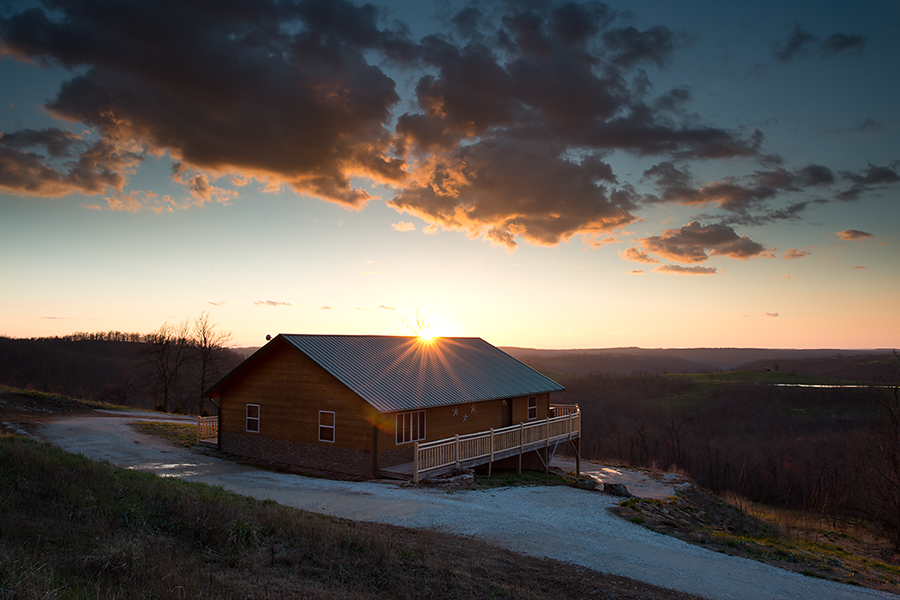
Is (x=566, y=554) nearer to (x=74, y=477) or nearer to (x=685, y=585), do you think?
(x=685, y=585)

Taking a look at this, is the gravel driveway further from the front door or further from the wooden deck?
the front door

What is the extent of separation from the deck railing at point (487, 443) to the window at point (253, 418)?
764 centimetres

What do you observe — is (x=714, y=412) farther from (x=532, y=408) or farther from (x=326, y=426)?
(x=326, y=426)

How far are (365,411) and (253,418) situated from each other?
6640 mm

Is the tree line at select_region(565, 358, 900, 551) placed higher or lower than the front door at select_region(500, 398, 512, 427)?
lower

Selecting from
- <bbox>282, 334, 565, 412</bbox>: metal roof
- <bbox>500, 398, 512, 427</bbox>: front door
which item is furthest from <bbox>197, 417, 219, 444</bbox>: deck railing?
<bbox>500, 398, 512, 427</bbox>: front door

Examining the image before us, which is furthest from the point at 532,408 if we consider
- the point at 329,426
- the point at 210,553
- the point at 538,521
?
the point at 210,553

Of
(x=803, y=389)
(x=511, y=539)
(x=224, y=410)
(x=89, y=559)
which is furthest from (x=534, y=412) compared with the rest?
(x=803, y=389)

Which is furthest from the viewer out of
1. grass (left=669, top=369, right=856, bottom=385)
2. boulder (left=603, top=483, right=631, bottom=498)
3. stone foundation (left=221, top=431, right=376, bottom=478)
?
grass (left=669, top=369, right=856, bottom=385)

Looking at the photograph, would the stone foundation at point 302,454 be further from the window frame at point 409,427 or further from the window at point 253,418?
the window frame at point 409,427

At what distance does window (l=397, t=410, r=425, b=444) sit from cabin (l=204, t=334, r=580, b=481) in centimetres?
4

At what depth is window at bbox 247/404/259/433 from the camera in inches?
868

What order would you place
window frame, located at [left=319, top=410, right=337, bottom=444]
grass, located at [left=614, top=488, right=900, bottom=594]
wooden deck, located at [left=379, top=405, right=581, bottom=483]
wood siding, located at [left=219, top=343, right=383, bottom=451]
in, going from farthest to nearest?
1. window frame, located at [left=319, top=410, right=337, bottom=444]
2. wood siding, located at [left=219, top=343, right=383, bottom=451]
3. wooden deck, located at [left=379, top=405, right=581, bottom=483]
4. grass, located at [left=614, top=488, right=900, bottom=594]

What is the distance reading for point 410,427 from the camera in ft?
66.2
